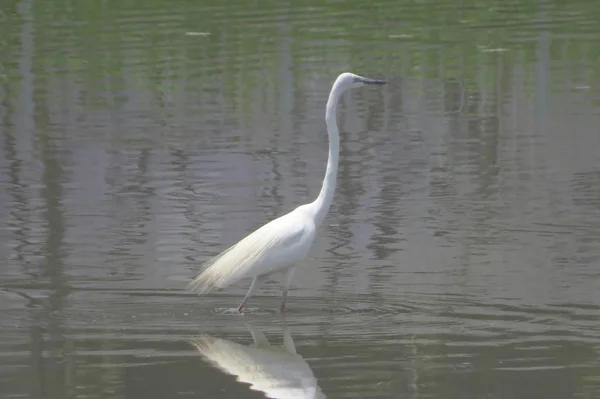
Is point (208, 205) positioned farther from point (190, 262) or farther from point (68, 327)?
point (68, 327)

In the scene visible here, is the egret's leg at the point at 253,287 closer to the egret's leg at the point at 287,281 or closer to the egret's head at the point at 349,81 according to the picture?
the egret's leg at the point at 287,281

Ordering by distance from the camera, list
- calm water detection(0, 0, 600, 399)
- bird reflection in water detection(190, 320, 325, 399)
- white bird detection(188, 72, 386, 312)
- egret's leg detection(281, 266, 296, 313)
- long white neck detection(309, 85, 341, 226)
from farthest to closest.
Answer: long white neck detection(309, 85, 341, 226) < white bird detection(188, 72, 386, 312) < egret's leg detection(281, 266, 296, 313) < calm water detection(0, 0, 600, 399) < bird reflection in water detection(190, 320, 325, 399)

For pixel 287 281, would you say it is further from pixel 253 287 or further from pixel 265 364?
pixel 265 364

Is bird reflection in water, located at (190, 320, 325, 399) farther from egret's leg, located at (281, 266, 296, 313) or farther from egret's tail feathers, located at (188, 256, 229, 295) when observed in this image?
egret's tail feathers, located at (188, 256, 229, 295)

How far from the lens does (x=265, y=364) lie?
7.25m

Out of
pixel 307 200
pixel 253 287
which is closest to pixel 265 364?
pixel 253 287

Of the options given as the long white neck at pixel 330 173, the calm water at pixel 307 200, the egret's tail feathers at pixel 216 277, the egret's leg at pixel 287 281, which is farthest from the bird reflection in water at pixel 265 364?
the long white neck at pixel 330 173

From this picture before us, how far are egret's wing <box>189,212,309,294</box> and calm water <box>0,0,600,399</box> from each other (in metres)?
0.20

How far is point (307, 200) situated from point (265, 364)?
411 centimetres

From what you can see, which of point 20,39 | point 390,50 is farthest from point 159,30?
point 390,50

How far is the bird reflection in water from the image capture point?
263 inches

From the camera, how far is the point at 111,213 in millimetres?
10961

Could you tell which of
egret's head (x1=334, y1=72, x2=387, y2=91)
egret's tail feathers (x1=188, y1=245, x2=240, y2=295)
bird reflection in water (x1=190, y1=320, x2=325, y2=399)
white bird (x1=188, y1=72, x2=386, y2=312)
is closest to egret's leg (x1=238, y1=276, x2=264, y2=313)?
white bird (x1=188, y1=72, x2=386, y2=312)

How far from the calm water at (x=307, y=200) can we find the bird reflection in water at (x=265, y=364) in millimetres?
22
